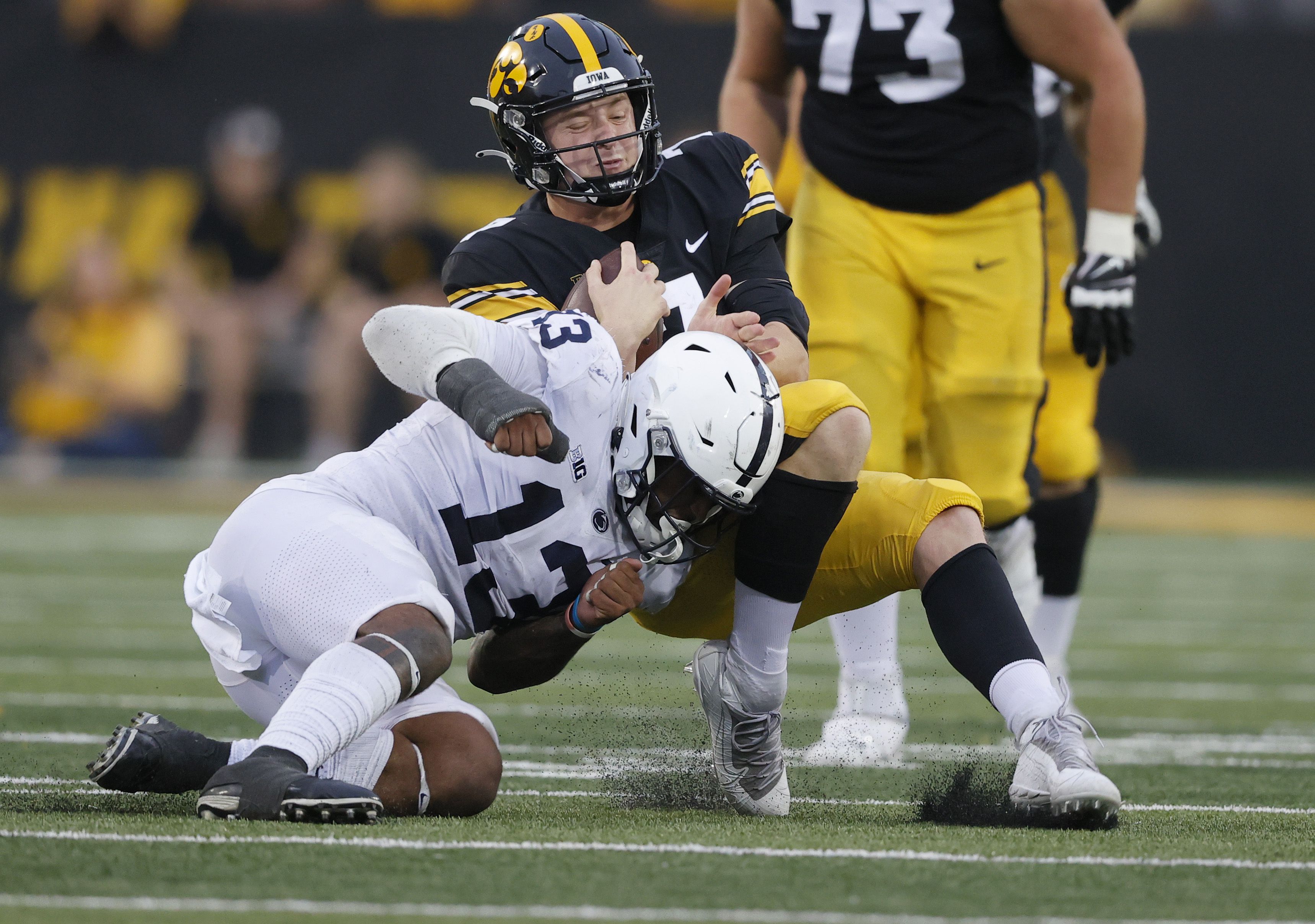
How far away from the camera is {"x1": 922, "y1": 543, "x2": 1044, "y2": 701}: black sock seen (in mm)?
3016

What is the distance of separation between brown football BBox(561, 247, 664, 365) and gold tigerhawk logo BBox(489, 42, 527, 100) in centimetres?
36

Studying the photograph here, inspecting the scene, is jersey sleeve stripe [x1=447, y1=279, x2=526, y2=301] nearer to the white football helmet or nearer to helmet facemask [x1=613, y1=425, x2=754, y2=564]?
the white football helmet

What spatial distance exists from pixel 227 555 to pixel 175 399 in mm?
9235

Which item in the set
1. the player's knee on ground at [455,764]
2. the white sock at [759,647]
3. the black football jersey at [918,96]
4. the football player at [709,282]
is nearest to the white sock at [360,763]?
the player's knee on ground at [455,764]

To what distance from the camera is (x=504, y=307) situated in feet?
10.8

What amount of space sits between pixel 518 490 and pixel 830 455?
0.49m

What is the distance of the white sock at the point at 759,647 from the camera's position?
10.2ft

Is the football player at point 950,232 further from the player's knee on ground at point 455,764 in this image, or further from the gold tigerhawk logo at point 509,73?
the player's knee on ground at point 455,764

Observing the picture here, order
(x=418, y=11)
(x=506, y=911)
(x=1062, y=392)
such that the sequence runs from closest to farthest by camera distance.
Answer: (x=506, y=911) < (x=1062, y=392) < (x=418, y=11)

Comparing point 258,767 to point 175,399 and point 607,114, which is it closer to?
point 607,114

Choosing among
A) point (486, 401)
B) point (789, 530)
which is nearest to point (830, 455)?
point (789, 530)

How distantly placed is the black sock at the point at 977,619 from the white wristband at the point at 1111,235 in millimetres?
1401

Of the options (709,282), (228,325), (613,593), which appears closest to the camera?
(613,593)

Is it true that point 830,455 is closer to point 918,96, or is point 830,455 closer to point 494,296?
point 494,296
